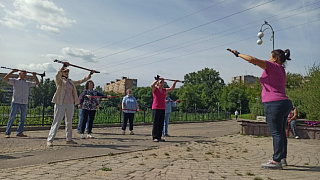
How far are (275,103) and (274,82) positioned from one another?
36 cm

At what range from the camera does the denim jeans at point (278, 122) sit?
4215 mm

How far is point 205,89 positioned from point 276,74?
2743 inches

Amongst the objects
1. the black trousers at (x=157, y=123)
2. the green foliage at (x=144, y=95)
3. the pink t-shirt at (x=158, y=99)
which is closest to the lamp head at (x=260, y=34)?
the pink t-shirt at (x=158, y=99)

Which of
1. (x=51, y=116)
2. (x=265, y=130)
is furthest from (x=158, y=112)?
(x=51, y=116)

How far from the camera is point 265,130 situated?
10023 mm

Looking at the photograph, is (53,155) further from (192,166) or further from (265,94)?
(265,94)

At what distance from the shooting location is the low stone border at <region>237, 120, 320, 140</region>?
30.3 feet

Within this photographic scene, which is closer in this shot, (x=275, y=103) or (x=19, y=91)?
(x=275, y=103)

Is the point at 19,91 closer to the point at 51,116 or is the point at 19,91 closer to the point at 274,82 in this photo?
the point at 51,116

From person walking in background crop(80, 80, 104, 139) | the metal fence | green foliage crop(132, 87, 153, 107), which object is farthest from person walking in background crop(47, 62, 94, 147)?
green foliage crop(132, 87, 153, 107)

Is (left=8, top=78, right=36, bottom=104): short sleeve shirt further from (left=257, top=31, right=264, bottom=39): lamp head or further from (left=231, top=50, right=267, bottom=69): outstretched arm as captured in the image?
(left=257, top=31, right=264, bottom=39): lamp head

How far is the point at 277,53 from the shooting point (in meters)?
4.60

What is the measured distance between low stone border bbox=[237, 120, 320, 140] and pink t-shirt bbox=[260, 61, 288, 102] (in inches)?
238

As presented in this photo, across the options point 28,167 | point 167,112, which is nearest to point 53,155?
point 28,167
